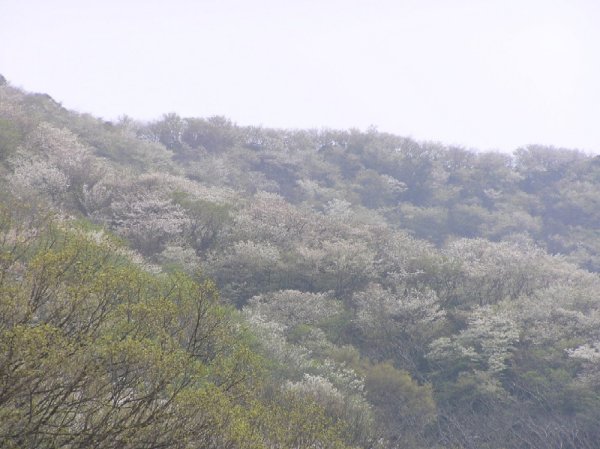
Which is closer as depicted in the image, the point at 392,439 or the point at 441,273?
the point at 392,439

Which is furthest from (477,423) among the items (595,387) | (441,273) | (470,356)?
(441,273)

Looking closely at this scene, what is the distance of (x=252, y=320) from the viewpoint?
758 inches

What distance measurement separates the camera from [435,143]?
2653 inches

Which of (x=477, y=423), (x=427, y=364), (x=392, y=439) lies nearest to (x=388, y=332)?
(x=427, y=364)

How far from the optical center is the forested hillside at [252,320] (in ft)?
22.2

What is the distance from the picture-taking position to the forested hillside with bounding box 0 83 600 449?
678cm

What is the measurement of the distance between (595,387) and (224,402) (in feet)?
63.5

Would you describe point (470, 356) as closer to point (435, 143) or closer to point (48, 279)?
point (48, 279)

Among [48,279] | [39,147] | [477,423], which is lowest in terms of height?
[477,423]

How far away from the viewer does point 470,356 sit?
78.4 feet

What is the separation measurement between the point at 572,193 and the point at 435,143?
15503 millimetres

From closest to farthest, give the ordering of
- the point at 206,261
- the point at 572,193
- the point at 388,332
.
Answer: the point at 388,332
the point at 206,261
the point at 572,193

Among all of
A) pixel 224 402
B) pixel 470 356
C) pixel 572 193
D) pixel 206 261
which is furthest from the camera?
pixel 572 193

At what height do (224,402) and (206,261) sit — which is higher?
(224,402)
